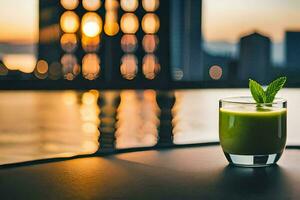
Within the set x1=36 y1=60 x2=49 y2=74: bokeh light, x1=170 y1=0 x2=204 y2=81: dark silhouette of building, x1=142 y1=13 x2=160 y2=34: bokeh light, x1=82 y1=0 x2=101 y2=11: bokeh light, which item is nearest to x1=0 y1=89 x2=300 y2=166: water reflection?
x1=170 y1=0 x2=204 y2=81: dark silhouette of building

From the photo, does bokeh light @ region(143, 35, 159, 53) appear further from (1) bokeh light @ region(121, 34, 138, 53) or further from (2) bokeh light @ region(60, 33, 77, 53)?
(2) bokeh light @ region(60, 33, 77, 53)

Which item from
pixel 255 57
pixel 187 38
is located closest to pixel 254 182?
pixel 255 57

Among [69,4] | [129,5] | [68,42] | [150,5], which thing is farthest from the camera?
[68,42]

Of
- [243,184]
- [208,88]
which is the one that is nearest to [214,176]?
[243,184]

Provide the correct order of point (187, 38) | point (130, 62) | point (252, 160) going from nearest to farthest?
point (252, 160) < point (187, 38) < point (130, 62)

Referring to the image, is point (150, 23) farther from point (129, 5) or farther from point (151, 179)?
point (151, 179)

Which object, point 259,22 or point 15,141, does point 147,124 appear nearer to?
point 15,141
